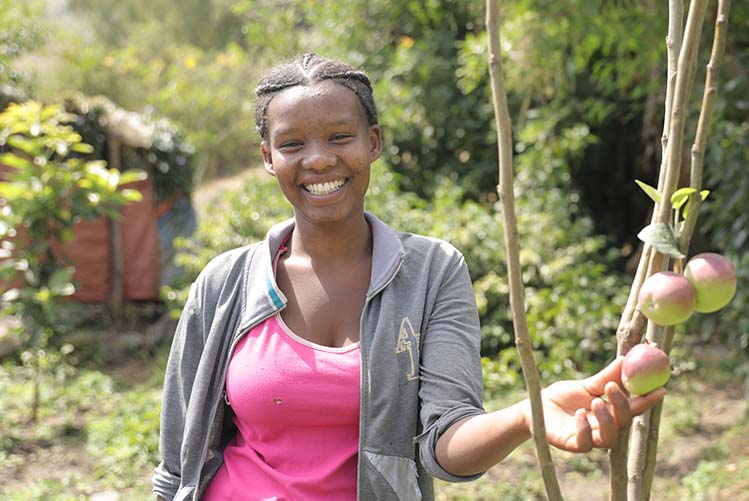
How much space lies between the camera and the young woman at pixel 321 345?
60.3 inches

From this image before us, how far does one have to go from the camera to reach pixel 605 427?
2.95 ft

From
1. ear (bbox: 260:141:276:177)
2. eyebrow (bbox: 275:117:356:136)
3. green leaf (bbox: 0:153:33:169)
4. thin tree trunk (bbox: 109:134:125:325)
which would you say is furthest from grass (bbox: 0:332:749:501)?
eyebrow (bbox: 275:117:356:136)

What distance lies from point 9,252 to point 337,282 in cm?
379

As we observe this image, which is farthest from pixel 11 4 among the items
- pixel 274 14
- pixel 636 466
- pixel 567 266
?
pixel 636 466

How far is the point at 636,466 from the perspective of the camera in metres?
1.00

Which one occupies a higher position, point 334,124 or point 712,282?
point 334,124

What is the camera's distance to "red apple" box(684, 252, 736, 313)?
872 mm

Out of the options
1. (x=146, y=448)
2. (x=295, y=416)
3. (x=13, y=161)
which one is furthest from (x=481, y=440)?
(x=13, y=161)

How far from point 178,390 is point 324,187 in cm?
53

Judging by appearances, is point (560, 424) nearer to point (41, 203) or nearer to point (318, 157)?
point (318, 157)

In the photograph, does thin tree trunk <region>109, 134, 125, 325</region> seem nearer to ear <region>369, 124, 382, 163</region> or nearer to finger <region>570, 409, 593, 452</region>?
ear <region>369, 124, 382, 163</region>

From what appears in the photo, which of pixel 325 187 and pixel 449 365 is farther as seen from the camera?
pixel 325 187

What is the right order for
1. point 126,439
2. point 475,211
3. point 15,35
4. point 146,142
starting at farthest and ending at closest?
1. point 15,35
2. point 146,142
3. point 475,211
4. point 126,439

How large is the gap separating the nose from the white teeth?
0.13 ft
